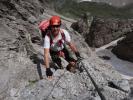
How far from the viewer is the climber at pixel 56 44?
9756mm

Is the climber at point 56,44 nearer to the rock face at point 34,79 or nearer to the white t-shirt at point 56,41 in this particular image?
the white t-shirt at point 56,41

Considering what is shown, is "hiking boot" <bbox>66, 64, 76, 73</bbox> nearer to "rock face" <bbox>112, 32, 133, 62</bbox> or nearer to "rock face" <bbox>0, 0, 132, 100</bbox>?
"rock face" <bbox>0, 0, 132, 100</bbox>

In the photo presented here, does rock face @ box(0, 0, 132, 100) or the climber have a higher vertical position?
the climber

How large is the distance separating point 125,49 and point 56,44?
27550 millimetres

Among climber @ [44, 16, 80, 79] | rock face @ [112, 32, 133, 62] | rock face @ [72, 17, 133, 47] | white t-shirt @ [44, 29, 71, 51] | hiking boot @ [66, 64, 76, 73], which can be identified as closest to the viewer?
climber @ [44, 16, 80, 79]

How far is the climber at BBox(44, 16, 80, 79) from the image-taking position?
384 inches

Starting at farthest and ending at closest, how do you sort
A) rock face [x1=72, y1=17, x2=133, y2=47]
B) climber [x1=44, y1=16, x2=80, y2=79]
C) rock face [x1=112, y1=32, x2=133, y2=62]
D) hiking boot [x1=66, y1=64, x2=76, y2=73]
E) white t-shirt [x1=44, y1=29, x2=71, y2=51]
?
rock face [x1=72, y1=17, x2=133, y2=47]
rock face [x1=112, y1=32, x2=133, y2=62]
hiking boot [x1=66, y1=64, x2=76, y2=73]
white t-shirt [x1=44, y1=29, x2=71, y2=51]
climber [x1=44, y1=16, x2=80, y2=79]

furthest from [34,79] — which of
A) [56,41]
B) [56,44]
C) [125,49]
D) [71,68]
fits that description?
[125,49]

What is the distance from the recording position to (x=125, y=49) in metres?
37.4

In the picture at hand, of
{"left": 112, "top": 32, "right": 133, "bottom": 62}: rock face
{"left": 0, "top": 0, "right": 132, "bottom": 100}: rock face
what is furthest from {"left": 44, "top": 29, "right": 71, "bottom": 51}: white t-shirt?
{"left": 112, "top": 32, "right": 133, "bottom": 62}: rock face

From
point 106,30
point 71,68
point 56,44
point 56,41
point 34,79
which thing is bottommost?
point 106,30

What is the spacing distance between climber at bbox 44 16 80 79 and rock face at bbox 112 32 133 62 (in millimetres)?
25480

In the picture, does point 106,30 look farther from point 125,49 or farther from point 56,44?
point 56,44

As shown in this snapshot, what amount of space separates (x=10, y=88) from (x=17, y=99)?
64cm
